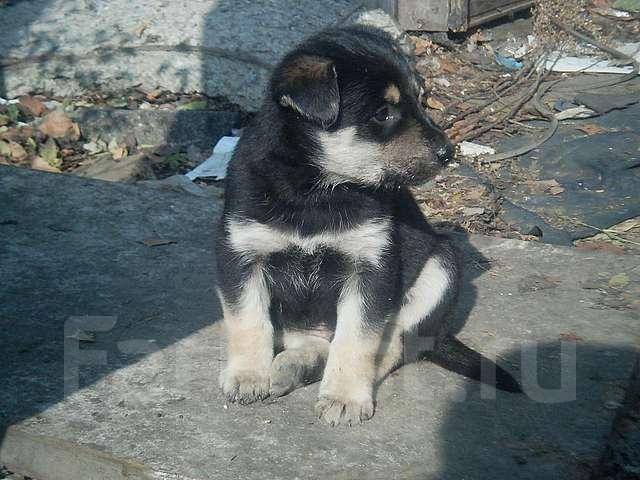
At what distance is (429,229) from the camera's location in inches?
154

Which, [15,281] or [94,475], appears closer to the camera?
[94,475]

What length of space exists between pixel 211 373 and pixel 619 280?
2.19 meters

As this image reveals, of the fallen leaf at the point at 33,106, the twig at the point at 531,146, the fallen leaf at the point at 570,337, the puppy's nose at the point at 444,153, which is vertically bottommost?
the twig at the point at 531,146

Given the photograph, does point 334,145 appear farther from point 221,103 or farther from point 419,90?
point 221,103

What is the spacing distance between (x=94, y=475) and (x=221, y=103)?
4929mm

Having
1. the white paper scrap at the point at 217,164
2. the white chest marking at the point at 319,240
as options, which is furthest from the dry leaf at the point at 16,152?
the white chest marking at the point at 319,240

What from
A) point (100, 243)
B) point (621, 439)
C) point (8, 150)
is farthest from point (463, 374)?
point (8, 150)

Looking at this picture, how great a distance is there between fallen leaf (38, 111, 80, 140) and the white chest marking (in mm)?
4105

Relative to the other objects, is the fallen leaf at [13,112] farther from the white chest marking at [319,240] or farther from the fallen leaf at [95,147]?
the white chest marking at [319,240]

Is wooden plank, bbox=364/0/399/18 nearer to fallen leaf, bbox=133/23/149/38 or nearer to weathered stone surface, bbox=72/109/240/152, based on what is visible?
fallen leaf, bbox=133/23/149/38

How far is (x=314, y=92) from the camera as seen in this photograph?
322cm

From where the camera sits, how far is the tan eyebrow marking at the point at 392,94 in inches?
134

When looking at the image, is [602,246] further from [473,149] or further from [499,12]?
[499,12]

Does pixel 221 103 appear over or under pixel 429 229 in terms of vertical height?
under
